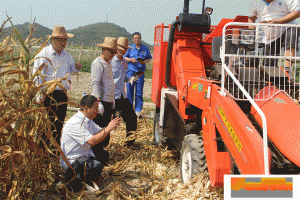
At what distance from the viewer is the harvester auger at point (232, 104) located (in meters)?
3.06

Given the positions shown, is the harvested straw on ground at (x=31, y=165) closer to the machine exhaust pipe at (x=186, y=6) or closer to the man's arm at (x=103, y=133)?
the man's arm at (x=103, y=133)

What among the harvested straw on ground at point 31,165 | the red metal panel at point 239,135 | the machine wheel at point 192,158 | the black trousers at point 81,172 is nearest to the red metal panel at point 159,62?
the harvested straw on ground at point 31,165

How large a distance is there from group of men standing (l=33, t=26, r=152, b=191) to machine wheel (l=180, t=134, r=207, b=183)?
0.93m

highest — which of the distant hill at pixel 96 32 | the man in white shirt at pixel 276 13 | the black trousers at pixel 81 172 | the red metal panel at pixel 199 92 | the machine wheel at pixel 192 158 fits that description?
the distant hill at pixel 96 32

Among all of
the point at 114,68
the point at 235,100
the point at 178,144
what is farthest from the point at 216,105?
the point at 114,68

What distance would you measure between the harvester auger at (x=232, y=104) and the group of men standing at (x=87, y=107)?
0.94 metres

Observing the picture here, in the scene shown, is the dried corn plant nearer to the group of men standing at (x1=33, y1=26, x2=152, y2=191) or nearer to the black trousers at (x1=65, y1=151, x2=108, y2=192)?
the group of men standing at (x1=33, y1=26, x2=152, y2=191)

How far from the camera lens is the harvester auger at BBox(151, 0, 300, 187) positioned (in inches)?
120

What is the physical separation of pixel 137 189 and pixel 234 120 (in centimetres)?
181

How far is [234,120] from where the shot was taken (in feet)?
10.9

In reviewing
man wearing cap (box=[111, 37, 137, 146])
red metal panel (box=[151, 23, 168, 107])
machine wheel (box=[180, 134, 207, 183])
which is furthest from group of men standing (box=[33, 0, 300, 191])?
machine wheel (box=[180, 134, 207, 183])

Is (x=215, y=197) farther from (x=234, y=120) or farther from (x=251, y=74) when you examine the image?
(x=251, y=74)

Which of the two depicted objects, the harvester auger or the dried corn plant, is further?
the dried corn plant

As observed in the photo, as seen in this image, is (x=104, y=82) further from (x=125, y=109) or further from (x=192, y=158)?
(x=192, y=158)
